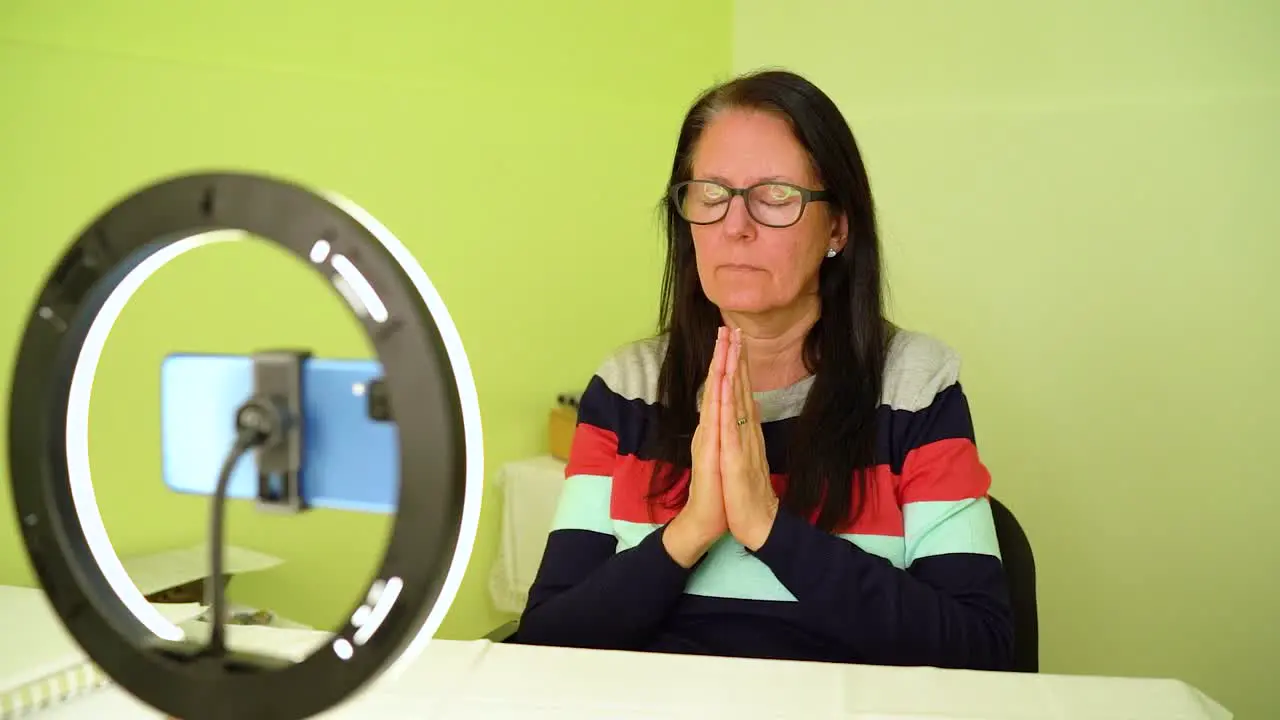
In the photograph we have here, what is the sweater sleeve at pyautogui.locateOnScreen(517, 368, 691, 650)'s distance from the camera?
1.04 meters

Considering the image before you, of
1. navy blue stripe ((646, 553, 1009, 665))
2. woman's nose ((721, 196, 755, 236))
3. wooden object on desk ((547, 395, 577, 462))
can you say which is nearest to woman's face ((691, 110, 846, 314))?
woman's nose ((721, 196, 755, 236))

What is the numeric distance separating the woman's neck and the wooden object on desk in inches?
35.4

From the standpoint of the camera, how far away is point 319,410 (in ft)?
1.68

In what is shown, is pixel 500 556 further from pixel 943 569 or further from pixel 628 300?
pixel 943 569

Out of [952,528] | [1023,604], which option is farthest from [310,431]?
[1023,604]

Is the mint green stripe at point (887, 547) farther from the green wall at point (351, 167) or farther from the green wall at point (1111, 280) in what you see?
the green wall at point (1111, 280)

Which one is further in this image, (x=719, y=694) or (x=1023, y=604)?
(x=1023, y=604)

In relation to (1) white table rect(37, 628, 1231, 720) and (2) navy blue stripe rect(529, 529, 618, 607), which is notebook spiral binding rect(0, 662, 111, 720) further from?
(2) navy blue stripe rect(529, 529, 618, 607)

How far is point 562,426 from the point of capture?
214cm

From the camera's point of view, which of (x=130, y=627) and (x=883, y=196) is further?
(x=883, y=196)

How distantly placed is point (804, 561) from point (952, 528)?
0.65ft

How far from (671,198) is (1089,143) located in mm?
1182

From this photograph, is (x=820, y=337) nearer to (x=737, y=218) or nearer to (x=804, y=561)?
(x=737, y=218)

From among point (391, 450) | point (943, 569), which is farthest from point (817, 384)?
point (391, 450)
